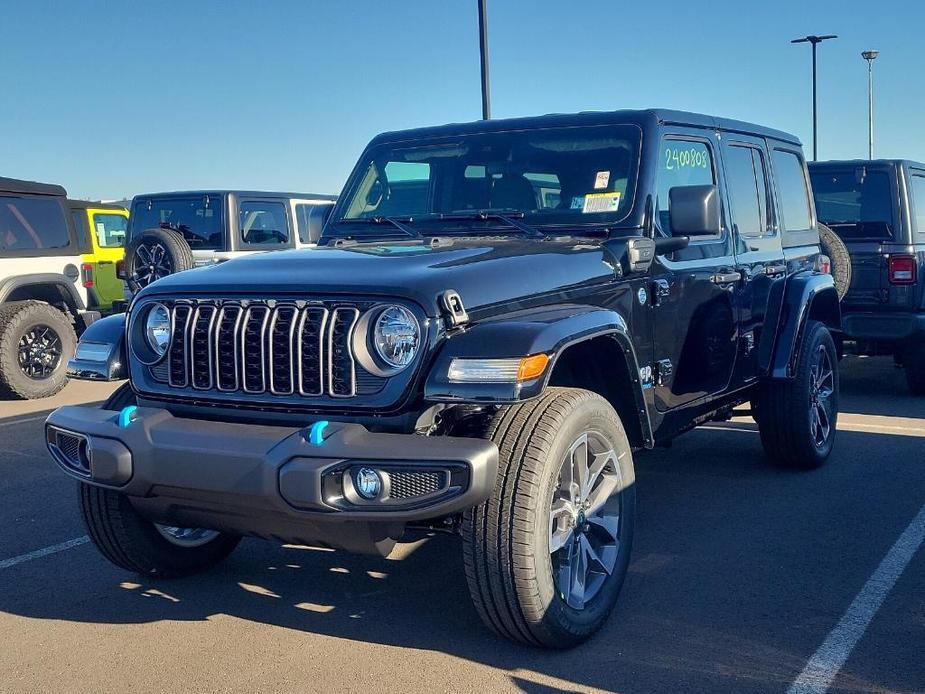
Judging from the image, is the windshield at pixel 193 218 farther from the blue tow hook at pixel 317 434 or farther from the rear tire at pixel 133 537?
the blue tow hook at pixel 317 434

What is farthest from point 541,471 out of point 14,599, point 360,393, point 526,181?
point 14,599

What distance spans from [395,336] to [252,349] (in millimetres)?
530

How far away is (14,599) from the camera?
14.5ft

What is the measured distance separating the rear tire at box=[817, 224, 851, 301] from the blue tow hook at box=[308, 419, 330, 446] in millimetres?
5447

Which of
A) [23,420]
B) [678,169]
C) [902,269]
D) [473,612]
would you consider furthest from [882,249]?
[23,420]


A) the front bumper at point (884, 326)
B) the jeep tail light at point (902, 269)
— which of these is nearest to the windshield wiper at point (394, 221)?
the front bumper at point (884, 326)

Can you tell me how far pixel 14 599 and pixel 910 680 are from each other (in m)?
3.46

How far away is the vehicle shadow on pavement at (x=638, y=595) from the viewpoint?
364 cm

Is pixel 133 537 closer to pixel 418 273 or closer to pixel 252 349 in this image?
pixel 252 349

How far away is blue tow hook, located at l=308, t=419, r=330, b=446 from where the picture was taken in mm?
3271

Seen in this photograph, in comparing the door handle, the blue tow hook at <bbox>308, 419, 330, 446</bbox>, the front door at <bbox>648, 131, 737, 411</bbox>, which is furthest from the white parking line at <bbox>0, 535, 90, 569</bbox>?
the door handle

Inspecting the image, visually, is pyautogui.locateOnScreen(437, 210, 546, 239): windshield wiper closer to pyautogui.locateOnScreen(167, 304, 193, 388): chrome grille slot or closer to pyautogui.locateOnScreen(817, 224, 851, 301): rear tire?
pyautogui.locateOnScreen(167, 304, 193, 388): chrome grille slot

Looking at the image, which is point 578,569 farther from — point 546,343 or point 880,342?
point 880,342

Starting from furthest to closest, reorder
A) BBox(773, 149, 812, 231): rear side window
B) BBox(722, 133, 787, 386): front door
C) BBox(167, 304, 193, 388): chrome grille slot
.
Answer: BBox(773, 149, 812, 231): rear side window, BBox(722, 133, 787, 386): front door, BBox(167, 304, 193, 388): chrome grille slot
